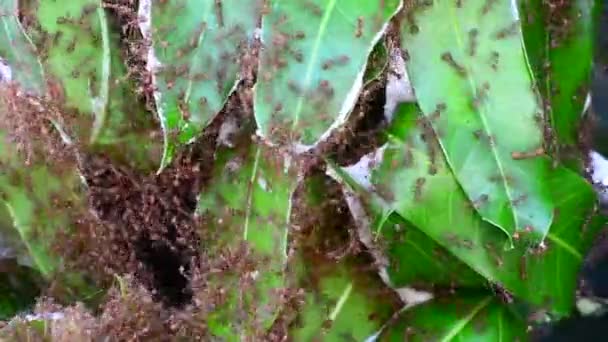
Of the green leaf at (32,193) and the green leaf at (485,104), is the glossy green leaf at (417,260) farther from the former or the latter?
the green leaf at (32,193)

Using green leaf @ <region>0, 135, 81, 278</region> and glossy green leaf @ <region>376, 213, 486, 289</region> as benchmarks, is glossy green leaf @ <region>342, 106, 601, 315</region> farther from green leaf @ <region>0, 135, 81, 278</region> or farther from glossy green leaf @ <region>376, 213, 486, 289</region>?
green leaf @ <region>0, 135, 81, 278</region>

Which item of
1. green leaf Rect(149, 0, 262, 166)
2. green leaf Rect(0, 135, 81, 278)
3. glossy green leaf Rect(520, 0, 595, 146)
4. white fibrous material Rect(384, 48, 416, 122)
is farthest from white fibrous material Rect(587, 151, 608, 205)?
green leaf Rect(0, 135, 81, 278)

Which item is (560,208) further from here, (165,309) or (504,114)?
(165,309)

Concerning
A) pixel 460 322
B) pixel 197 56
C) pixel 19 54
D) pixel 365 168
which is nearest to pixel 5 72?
pixel 19 54

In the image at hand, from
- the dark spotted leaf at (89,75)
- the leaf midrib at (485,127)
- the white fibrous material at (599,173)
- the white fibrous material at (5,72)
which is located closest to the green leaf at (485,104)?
the leaf midrib at (485,127)

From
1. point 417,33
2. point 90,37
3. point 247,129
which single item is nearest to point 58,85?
point 90,37
